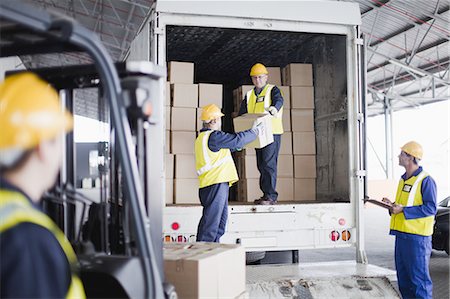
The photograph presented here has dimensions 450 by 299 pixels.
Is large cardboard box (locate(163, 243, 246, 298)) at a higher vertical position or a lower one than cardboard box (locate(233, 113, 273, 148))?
lower

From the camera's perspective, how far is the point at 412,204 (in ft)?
17.6

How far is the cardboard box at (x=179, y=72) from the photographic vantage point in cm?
648

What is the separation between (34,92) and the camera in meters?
1.65

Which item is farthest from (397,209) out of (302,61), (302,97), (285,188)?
(302,61)

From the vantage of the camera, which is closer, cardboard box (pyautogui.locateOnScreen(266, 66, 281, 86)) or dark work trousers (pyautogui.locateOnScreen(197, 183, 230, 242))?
dark work trousers (pyautogui.locateOnScreen(197, 183, 230, 242))

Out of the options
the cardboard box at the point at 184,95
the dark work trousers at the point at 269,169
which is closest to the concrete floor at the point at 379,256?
the dark work trousers at the point at 269,169

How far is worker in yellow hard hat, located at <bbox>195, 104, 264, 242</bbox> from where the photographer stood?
17.9 feet

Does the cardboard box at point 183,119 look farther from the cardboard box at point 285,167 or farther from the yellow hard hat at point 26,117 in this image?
the yellow hard hat at point 26,117

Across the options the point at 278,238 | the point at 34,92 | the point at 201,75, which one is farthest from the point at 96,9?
the point at 34,92

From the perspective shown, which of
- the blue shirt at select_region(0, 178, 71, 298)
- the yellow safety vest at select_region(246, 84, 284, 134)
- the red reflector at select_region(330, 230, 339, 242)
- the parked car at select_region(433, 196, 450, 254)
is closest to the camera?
the blue shirt at select_region(0, 178, 71, 298)

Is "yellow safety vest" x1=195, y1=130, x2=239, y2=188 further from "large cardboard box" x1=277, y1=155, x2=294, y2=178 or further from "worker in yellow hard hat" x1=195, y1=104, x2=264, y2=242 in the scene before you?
"large cardboard box" x1=277, y1=155, x2=294, y2=178

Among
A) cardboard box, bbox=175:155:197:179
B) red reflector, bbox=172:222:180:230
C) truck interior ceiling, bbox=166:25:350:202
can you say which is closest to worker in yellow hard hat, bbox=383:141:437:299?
truck interior ceiling, bbox=166:25:350:202

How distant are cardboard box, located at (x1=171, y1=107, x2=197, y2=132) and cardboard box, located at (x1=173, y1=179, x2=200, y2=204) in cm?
58

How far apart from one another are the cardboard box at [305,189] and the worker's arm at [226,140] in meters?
1.42
